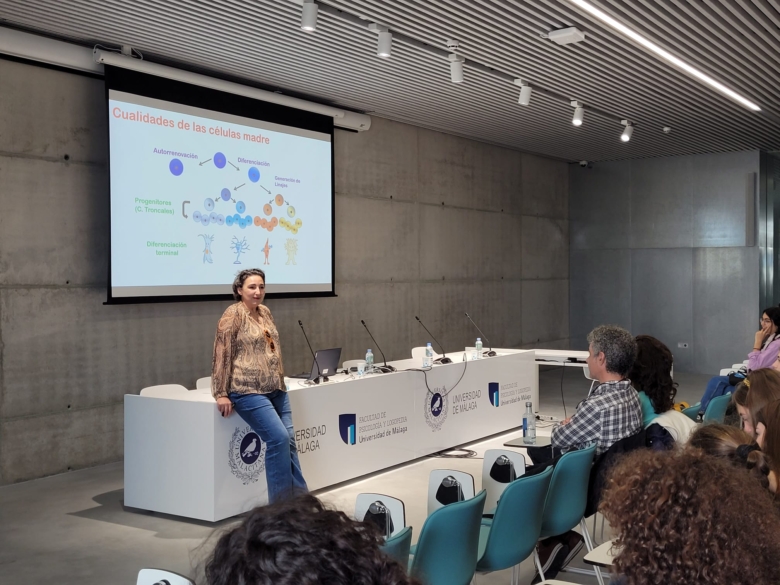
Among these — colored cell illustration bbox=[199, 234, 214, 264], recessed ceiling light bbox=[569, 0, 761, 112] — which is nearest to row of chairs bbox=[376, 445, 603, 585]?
recessed ceiling light bbox=[569, 0, 761, 112]

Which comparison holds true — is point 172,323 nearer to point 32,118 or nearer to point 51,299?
point 51,299

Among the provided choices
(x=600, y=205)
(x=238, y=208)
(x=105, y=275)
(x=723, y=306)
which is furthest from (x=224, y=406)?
(x=600, y=205)

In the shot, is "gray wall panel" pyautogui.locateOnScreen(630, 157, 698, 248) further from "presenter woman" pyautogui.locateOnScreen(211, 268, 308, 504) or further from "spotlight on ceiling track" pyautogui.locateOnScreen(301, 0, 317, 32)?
"presenter woman" pyautogui.locateOnScreen(211, 268, 308, 504)

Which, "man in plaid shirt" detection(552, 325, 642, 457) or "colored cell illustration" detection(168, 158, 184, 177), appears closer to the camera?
"man in plaid shirt" detection(552, 325, 642, 457)

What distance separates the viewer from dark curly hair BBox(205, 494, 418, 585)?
752mm

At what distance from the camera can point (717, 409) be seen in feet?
16.5

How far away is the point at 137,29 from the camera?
19.1ft

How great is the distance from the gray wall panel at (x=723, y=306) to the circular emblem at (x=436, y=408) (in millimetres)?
6953

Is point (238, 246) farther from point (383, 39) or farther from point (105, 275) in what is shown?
point (383, 39)

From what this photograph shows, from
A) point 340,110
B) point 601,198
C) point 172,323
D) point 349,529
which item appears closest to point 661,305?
point 601,198

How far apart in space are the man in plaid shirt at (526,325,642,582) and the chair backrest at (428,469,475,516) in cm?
43

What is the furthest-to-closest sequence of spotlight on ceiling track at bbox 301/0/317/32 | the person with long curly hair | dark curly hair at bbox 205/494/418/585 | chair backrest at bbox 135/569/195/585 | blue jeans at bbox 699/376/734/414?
blue jeans at bbox 699/376/734/414
spotlight on ceiling track at bbox 301/0/317/32
the person with long curly hair
chair backrest at bbox 135/569/195/585
dark curly hair at bbox 205/494/418/585

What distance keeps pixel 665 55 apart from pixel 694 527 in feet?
20.3

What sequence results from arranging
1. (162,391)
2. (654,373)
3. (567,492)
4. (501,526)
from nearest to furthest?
(501,526)
(567,492)
(654,373)
(162,391)
